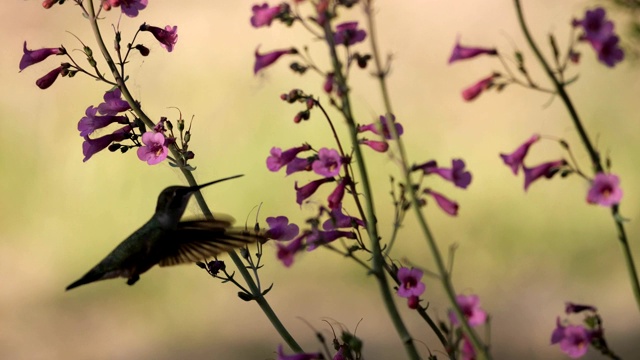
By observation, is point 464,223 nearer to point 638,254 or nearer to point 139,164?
point 638,254

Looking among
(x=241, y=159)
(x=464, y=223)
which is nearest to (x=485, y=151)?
(x=464, y=223)

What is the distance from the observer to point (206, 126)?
8914 mm

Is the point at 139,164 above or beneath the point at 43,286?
above

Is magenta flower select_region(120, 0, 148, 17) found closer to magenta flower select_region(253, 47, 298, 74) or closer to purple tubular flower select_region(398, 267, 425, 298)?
magenta flower select_region(253, 47, 298, 74)

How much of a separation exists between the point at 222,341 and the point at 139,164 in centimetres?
197

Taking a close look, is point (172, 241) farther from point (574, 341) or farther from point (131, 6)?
point (574, 341)

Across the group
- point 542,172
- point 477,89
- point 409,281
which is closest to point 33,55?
point 409,281

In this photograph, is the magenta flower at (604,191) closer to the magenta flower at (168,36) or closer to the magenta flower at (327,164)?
the magenta flower at (327,164)

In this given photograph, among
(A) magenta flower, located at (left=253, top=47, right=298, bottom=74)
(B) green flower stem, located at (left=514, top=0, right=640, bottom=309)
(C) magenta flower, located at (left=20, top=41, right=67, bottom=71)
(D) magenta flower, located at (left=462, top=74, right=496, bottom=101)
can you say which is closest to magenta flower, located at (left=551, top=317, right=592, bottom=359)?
(B) green flower stem, located at (left=514, top=0, right=640, bottom=309)

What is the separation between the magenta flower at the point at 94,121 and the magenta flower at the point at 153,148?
0.66 ft

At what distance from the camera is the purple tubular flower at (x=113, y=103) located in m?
3.33

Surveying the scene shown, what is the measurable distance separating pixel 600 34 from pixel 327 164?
83cm

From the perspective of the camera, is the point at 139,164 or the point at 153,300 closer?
the point at 153,300

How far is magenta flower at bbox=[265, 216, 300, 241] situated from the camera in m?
3.12
